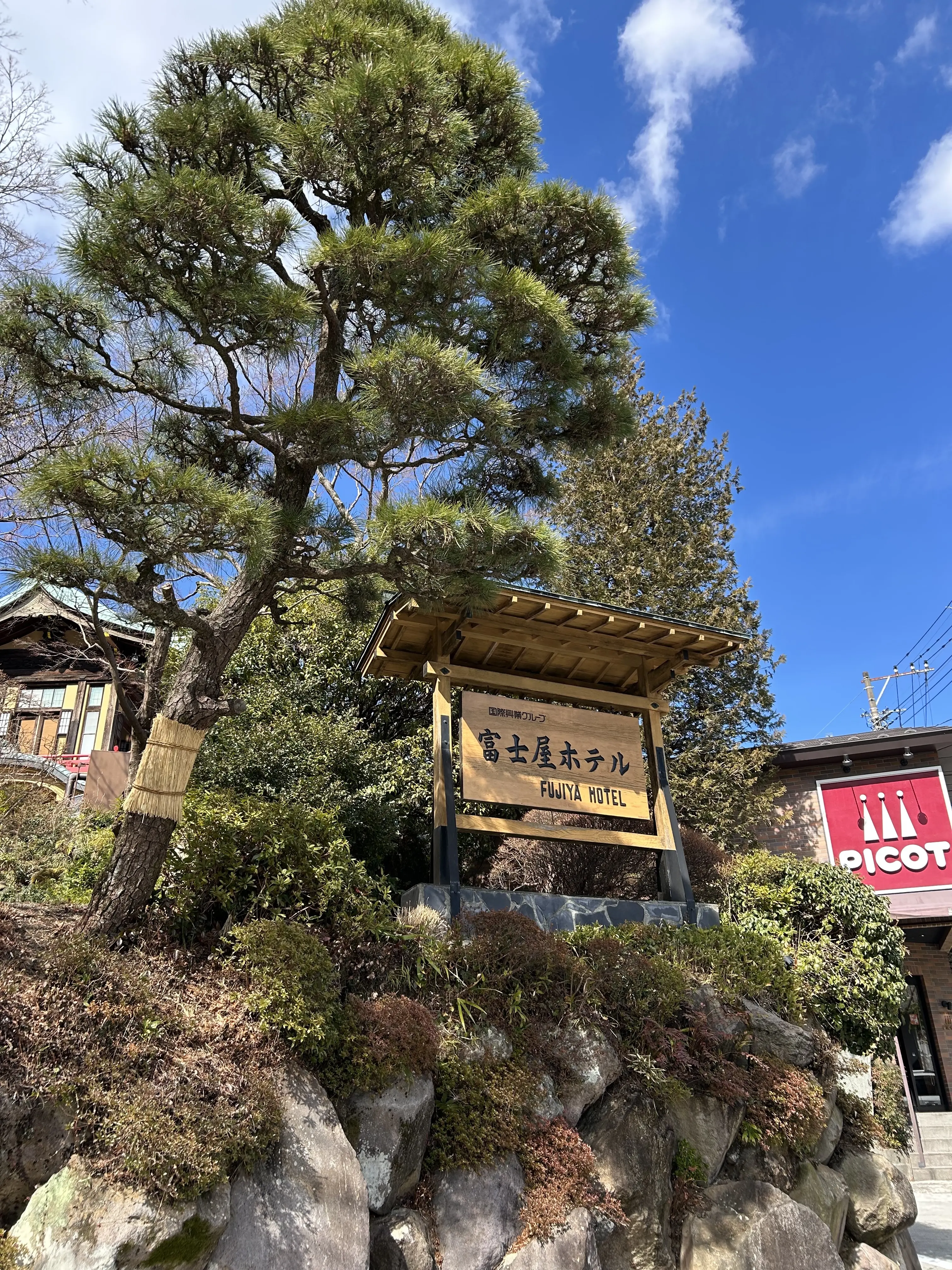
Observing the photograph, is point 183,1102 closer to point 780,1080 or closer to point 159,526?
point 159,526

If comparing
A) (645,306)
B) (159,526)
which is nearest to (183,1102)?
(159,526)

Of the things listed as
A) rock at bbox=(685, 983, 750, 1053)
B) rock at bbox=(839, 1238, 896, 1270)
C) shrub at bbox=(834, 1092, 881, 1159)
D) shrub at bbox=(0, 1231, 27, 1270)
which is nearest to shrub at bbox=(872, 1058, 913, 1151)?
shrub at bbox=(834, 1092, 881, 1159)

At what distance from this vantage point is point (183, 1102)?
13.4 feet

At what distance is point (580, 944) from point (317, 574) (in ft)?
11.8

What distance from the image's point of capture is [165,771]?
5.01 meters

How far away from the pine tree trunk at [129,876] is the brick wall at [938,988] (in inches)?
504

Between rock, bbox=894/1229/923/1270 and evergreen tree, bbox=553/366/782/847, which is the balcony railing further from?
rock, bbox=894/1229/923/1270

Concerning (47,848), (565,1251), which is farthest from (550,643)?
(47,848)

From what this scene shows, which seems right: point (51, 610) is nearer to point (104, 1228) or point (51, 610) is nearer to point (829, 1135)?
point (104, 1228)

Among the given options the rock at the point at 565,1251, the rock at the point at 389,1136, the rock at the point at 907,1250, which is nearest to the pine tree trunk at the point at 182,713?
the rock at the point at 389,1136

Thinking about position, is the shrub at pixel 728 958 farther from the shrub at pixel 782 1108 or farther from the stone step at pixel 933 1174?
the stone step at pixel 933 1174

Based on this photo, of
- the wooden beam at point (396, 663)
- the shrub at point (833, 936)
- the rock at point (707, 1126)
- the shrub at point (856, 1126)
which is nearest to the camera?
the rock at point (707, 1126)

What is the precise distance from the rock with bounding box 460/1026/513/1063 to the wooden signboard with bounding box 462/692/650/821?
2.18 metres

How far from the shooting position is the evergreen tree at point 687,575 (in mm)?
13180
